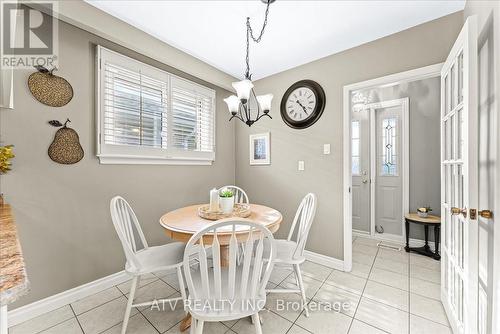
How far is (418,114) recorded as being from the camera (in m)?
3.05

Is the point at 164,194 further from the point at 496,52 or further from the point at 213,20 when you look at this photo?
the point at 496,52

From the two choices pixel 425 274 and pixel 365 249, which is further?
pixel 365 249

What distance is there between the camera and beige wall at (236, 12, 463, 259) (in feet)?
6.49

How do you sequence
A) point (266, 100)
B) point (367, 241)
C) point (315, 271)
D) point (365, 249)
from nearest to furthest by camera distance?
1. point (266, 100)
2. point (315, 271)
3. point (365, 249)
4. point (367, 241)

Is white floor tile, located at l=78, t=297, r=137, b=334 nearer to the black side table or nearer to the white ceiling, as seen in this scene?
the white ceiling

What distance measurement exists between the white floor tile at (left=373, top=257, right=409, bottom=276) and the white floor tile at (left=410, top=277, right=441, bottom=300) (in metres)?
0.17

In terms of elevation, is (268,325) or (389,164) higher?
(389,164)

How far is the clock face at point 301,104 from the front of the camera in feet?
8.70

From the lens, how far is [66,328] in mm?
1530

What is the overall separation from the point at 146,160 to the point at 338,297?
238 centimetres

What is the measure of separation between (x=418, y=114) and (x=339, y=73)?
1575 mm

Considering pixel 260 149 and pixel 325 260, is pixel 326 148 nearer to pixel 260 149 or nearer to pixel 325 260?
pixel 260 149

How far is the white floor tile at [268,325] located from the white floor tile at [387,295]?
874mm

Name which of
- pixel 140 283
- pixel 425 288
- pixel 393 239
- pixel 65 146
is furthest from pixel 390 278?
pixel 65 146
